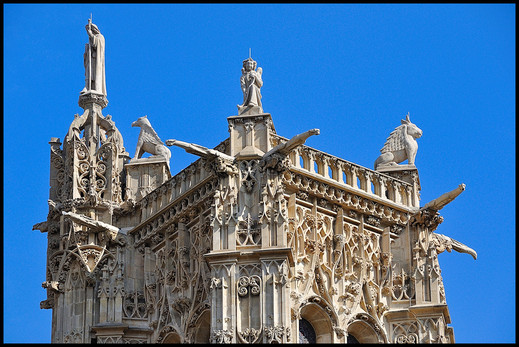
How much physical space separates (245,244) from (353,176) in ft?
17.1

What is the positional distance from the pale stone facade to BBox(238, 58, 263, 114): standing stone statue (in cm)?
4

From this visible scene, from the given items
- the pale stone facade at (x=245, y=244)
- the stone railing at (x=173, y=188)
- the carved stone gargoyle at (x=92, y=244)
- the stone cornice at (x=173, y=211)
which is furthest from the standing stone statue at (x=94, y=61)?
the stone cornice at (x=173, y=211)

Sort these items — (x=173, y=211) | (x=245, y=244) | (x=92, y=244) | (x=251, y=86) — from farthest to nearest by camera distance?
(x=92, y=244), (x=173, y=211), (x=251, y=86), (x=245, y=244)

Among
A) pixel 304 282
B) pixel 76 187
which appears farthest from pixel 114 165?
pixel 304 282

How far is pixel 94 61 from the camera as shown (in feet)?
167

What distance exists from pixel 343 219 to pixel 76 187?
27.7 feet

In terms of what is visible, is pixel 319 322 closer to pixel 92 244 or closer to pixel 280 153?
pixel 280 153

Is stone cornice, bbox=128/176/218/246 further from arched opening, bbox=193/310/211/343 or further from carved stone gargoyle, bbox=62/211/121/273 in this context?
arched opening, bbox=193/310/211/343

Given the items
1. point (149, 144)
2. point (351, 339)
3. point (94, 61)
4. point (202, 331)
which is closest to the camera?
point (202, 331)

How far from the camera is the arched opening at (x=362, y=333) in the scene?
146 ft

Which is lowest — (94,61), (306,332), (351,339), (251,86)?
(351,339)

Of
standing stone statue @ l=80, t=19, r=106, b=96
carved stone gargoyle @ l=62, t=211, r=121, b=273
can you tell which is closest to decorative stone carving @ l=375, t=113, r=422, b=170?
carved stone gargoyle @ l=62, t=211, r=121, b=273

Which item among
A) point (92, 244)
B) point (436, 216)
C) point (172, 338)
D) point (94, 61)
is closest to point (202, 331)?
point (172, 338)

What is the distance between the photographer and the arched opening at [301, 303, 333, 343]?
43.6 metres
